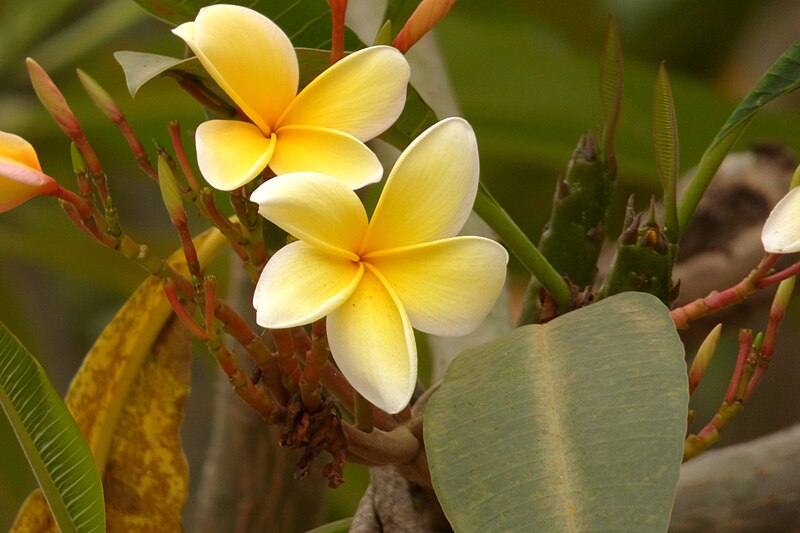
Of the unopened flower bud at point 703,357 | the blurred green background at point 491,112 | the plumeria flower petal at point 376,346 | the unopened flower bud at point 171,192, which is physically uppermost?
the unopened flower bud at point 171,192

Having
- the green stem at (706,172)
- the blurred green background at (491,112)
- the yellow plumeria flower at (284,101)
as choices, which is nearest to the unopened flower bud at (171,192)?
the yellow plumeria flower at (284,101)

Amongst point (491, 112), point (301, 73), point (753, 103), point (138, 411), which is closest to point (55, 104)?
point (301, 73)

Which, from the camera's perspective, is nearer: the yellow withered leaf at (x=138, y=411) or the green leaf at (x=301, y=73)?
the green leaf at (x=301, y=73)

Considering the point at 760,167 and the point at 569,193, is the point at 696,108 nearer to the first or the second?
the point at 760,167

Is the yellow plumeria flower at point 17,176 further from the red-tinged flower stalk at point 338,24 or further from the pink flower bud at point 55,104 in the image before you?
the red-tinged flower stalk at point 338,24

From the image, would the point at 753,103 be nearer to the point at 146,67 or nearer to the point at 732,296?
the point at 732,296

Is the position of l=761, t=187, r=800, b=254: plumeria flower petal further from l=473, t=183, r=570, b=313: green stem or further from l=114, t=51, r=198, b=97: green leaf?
l=114, t=51, r=198, b=97: green leaf

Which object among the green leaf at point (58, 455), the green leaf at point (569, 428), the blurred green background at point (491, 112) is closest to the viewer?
the green leaf at point (569, 428)

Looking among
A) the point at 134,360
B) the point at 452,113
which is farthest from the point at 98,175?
the point at 452,113
